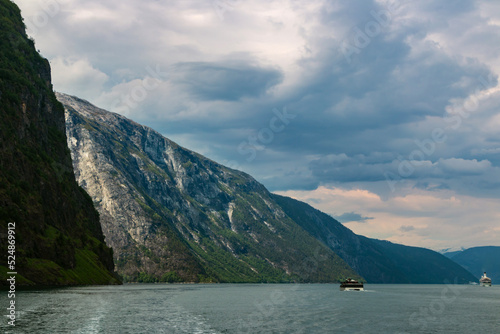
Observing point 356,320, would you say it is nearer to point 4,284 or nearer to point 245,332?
point 245,332

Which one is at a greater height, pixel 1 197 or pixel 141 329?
pixel 1 197

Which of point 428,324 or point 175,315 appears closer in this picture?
point 428,324

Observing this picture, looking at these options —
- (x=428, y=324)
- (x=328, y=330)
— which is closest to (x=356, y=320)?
(x=428, y=324)

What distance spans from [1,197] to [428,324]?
165189 mm

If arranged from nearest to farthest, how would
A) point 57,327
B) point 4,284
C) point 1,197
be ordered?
point 57,327 → point 4,284 → point 1,197

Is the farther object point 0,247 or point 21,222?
point 21,222

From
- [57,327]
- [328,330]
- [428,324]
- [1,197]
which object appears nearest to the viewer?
[57,327]

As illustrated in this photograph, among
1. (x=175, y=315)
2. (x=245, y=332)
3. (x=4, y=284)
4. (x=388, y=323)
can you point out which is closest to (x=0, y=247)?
(x=4, y=284)

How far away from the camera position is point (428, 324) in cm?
9956

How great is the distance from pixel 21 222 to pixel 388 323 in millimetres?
158625

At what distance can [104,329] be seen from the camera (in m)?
78.8

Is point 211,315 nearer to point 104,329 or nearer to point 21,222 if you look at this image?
point 104,329

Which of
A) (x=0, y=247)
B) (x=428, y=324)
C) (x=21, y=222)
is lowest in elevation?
(x=428, y=324)

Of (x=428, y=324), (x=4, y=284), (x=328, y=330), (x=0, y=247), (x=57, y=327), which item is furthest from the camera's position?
(x=0, y=247)
